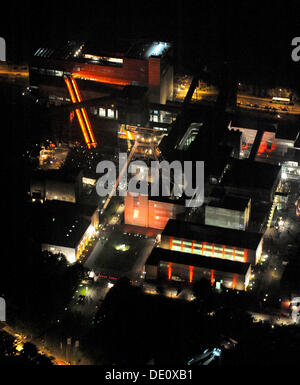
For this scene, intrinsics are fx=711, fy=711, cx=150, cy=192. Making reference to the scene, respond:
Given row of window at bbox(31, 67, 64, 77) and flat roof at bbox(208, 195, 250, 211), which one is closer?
flat roof at bbox(208, 195, 250, 211)

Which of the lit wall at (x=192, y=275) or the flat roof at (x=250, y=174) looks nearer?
the lit wall at (x=192, y=275)

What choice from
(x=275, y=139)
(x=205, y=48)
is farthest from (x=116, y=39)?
(x=275, y=139)

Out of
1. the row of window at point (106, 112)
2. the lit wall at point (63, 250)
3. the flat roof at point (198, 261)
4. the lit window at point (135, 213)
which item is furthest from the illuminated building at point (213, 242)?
the row of window at point (106, 112)

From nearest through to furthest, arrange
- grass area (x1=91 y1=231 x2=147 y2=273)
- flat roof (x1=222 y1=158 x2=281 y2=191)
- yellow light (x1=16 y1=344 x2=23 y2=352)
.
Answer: yellow light (x1=16 y1=344 x2=23 y2=352) → grass area (x1=91 y1=231 x2=147 y2=273) → flat roof (x1=222 y1=158 x2=281 y2=191)

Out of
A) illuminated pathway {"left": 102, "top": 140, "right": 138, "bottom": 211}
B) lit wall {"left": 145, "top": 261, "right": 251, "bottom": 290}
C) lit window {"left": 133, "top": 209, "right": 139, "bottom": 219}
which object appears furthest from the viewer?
illuminated pathway {"left": 102, "top": 140, "right": 138, "bottom": 211}

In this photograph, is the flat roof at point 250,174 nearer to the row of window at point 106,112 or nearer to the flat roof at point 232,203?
the flat roof at point 232,203

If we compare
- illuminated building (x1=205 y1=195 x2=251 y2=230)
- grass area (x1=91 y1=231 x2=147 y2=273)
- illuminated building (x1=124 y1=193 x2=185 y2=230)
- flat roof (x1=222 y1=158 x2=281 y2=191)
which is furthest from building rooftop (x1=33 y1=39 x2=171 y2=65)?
grass area (x1=91 y1=231 x2=147 y2=273)

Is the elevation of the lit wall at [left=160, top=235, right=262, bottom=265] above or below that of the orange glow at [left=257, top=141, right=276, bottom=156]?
below

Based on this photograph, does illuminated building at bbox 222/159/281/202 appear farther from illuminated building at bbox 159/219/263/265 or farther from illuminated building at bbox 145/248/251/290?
illuminated building at bbox 145/248/251/290
